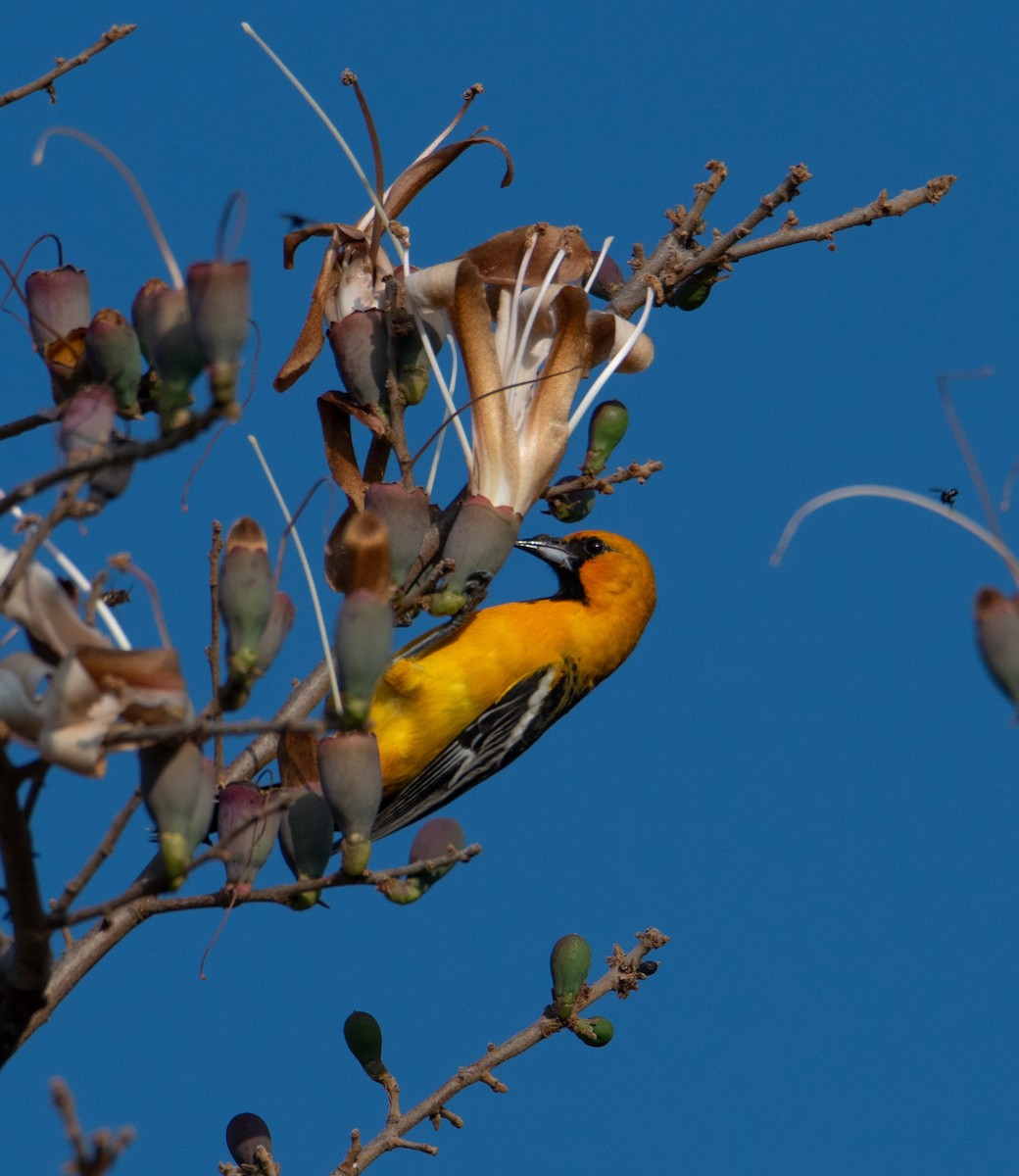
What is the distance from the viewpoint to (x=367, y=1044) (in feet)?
17.1

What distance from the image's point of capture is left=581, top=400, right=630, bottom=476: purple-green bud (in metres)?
5.62

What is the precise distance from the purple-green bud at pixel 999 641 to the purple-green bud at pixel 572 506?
2918mm

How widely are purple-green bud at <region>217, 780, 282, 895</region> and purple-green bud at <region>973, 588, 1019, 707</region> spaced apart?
1715 millimetres

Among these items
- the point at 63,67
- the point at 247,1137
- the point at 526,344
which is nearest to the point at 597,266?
the point at 526,344

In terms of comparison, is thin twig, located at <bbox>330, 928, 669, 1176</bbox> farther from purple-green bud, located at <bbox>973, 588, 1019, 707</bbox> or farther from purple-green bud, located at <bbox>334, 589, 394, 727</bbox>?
purple-green bud, located at <bbox>973, 588, 1019, 707</bbox>

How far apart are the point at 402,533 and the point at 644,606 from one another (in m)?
3.87

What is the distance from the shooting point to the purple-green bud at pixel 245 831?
12.6 ft

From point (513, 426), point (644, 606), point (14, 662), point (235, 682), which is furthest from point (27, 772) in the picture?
point (644, 606)

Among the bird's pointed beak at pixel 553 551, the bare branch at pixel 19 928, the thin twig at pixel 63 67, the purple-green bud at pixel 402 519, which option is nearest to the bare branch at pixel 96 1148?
the bare branch at pixel 19 928

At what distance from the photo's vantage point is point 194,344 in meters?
3.27

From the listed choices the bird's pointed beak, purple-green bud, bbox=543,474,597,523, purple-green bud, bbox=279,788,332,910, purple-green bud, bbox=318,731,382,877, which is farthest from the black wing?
purple-green bud, bbox=318,731,382,877

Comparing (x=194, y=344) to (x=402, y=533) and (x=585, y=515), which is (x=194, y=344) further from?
(x=585, y=515)

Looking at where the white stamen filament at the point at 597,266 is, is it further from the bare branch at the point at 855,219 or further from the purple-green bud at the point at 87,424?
the purple-green bud at the point at 87,424

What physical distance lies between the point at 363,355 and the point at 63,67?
1336mm
